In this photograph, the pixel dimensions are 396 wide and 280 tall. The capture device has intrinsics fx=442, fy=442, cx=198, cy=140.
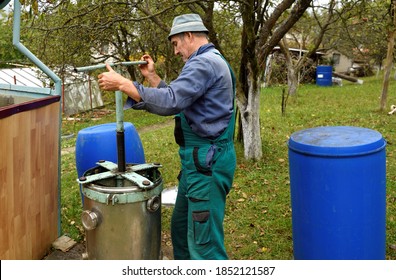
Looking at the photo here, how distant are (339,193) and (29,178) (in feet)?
Result: 7.35

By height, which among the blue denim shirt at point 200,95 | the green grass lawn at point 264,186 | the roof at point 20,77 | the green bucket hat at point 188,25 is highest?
the green bucket hat at point 188,25

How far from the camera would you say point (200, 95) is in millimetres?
2682

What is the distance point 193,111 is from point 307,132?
3.16 ft

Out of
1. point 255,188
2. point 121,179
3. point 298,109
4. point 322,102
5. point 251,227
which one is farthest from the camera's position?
point 322,102

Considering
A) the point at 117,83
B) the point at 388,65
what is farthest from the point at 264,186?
the point at 388,65

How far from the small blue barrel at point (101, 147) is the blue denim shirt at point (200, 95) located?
4.02 feet

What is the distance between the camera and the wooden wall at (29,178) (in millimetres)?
3006

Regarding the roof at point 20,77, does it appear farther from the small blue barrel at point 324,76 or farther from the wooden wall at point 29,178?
the small blue barrel at point 324,76

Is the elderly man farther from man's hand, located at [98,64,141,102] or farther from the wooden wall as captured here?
the wooden wall

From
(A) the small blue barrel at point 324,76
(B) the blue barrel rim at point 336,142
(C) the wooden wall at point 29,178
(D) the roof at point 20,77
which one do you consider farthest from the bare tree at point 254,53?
(A) the small blue barrel at point 324,76

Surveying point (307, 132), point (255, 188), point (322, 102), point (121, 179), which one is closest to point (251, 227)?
point (255, 188)

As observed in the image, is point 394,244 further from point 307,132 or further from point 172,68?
point 172,68

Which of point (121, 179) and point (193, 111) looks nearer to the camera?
point (193, 111)

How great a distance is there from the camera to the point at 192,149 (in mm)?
2846
